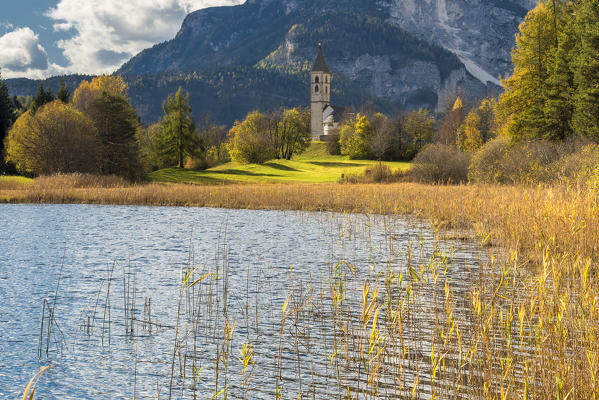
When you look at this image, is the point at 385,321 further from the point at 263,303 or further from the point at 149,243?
the point at 149,243

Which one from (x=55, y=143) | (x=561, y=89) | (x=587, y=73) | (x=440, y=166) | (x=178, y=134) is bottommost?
(x=440, y=166)

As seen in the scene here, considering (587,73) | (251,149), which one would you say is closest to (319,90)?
(251,149)

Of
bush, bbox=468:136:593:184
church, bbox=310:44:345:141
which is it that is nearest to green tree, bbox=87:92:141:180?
bush, bbox=468:136:593:184

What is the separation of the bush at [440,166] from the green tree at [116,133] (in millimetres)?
27617

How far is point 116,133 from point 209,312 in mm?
44972

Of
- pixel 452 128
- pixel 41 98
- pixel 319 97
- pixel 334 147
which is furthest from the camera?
pixel 319 97

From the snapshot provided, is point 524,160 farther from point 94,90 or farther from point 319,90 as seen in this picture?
point 319,90

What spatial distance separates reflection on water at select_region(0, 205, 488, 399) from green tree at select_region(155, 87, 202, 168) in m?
53.6

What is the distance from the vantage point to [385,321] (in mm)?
7695

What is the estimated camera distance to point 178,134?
2785 inches

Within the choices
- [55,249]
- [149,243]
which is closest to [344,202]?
[149,243]

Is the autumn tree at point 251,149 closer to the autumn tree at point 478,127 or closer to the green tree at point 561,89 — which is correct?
the autumn tree at point 478,127

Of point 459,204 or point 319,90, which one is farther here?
point 319,90

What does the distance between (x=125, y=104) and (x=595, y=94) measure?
40.9 meters
